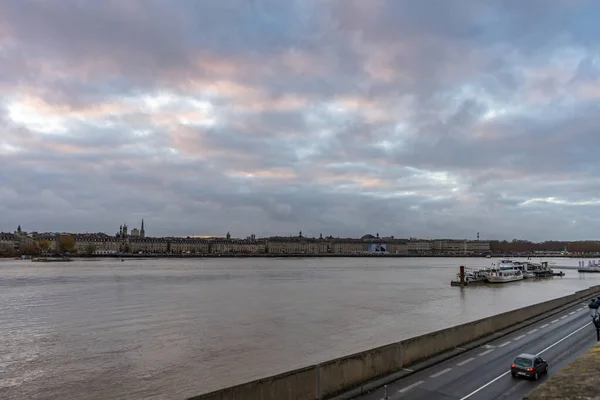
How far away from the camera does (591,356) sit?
1630cm

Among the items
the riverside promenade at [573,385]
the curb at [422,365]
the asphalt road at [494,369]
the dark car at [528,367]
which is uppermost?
the riverside promenade at [573,385]

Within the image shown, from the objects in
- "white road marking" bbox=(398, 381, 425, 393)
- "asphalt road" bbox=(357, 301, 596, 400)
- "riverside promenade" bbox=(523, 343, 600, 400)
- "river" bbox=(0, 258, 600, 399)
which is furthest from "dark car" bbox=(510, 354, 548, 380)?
"river" bbox=(0, 258, 600, 399)

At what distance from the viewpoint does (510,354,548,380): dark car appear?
55.4 ft

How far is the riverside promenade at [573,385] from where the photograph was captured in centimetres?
1141

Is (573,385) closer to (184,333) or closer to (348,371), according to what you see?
(348,371)

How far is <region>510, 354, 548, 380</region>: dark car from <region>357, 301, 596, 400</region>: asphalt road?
214 millimetres

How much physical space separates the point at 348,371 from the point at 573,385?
6512mm

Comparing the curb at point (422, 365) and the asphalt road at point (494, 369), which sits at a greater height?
the curb at point (422, 365)

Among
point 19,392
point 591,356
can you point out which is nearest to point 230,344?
point 19,392

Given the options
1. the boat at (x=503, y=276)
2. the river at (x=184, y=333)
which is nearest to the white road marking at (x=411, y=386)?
the river at (x=184, y=333)

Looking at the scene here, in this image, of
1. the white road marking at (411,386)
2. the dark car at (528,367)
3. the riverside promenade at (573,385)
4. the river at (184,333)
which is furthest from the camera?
the river at (184,333)

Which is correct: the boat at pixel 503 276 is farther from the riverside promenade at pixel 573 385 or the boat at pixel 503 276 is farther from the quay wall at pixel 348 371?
the riverside promenade at pixel 573 385

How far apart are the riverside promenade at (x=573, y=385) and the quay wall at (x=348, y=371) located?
5.66 meters

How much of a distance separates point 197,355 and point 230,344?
3.24 m
